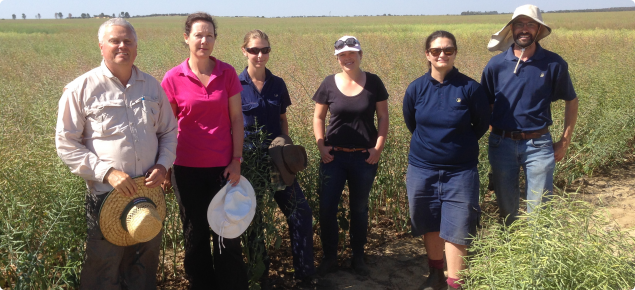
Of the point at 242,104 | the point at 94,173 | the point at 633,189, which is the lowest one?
the point at 633,189

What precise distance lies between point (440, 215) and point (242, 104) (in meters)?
1.58

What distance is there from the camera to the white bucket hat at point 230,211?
2.89m

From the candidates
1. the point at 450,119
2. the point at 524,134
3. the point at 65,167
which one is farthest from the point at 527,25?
the point at 65,167

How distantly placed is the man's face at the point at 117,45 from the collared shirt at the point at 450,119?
1.84 m

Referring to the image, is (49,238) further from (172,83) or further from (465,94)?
(465,94)

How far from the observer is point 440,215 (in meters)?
3.29

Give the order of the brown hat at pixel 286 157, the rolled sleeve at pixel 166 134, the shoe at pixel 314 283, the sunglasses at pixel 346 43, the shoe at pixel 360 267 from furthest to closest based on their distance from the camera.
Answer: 1. the shoe at pixel 360 267
2. the shoe at pixel 314 283
3. the sunglasses at pixel 346 43
4. the brown hat at pixel 286 157
5. the rolled sleeve at pixel 166 134

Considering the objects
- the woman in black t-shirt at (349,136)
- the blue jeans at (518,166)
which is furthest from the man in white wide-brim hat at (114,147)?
the blue jeans at (518,166)

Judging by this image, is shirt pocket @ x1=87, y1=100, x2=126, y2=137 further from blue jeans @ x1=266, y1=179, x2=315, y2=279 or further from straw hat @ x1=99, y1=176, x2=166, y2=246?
blue jeans @ x1=266, y1=179, x2=315, y2=279

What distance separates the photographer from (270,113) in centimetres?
339

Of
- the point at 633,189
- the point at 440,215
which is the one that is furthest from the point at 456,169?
the point at 633,189

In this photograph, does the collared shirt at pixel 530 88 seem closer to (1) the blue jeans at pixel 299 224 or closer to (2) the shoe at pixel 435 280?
(2) the shoe at pixel 435 280

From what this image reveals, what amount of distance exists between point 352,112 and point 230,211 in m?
1.16

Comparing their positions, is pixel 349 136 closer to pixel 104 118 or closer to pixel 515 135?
pixel 515 135
